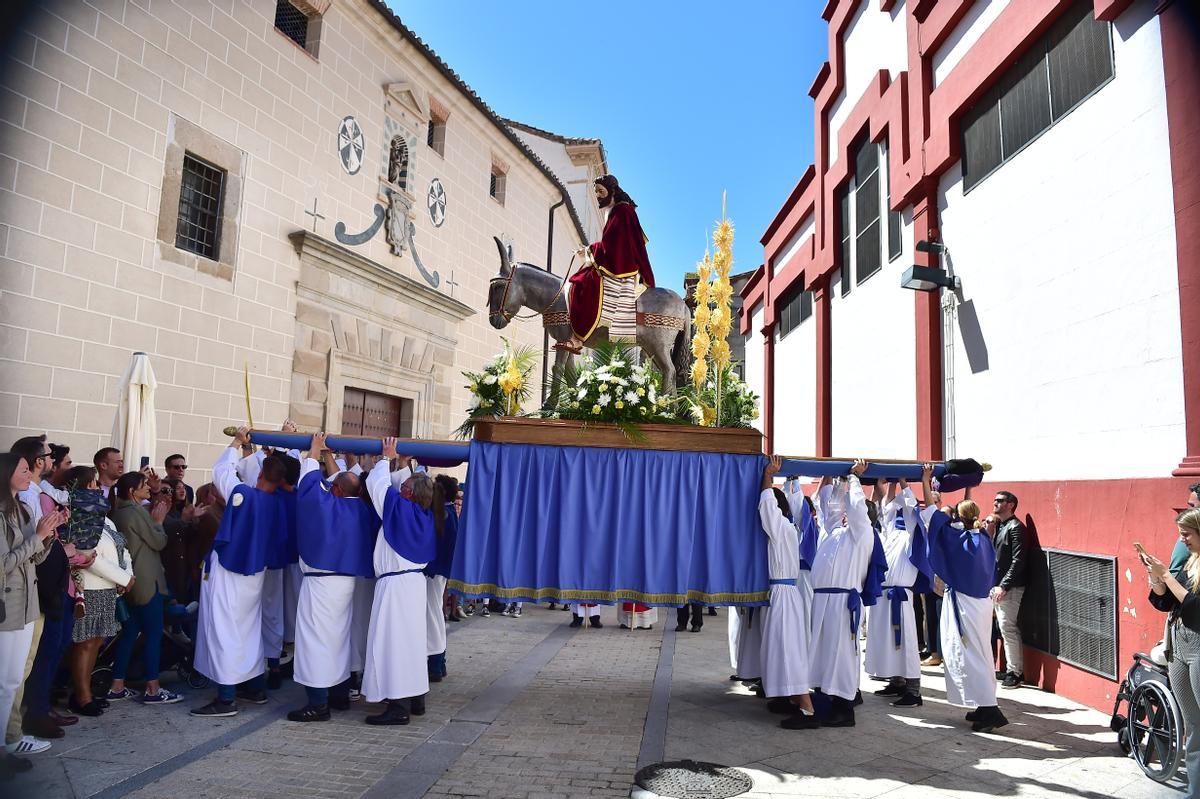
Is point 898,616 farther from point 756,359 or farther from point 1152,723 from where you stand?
point 756,359

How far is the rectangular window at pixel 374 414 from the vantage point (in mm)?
12469

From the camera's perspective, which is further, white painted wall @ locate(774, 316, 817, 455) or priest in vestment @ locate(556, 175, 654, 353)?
white painted wall @ locate(774, 316, 817, 455)

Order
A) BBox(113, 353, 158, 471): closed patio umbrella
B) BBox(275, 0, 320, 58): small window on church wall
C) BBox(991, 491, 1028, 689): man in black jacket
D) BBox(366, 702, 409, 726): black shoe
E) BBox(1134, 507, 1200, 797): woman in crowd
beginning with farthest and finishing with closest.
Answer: BBox(275, 0, 320, 58): small window on church wall < BBox(991, 491, 1028, 689): man in black jacket < BBox(113, 353, 158, 471): closed patio umbrella < BBox(366, 702, 409, 726): black shoe < BBox(1134, 507, 1200, 797): woman in crowd

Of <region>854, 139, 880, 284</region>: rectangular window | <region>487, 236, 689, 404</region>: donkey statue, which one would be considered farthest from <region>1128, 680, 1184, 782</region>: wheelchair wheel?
<region>854, 139, 880, 284</region>: rectangular window

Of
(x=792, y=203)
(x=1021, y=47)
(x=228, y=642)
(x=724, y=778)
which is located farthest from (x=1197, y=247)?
(x=792, y=203)

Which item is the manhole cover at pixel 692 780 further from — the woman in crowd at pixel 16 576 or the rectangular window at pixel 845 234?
the rectangular window at pixel 845 234

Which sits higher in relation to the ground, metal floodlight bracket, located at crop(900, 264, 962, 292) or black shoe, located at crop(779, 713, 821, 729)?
metal floodlight bracket, located at crop(900, 264, 962, 292)

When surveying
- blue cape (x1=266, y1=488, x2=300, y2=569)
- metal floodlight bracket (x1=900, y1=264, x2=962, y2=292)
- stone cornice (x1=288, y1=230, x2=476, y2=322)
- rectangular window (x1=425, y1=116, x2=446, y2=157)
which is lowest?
blue cape (x1=266, y1=488, x2=300, y2=569)

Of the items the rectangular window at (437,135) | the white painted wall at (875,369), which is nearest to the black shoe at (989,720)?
the white painted wall at (875,369)

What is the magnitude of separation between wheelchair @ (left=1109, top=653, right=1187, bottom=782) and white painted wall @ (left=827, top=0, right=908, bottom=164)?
9579 millimetres

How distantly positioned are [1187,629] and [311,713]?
593 cm

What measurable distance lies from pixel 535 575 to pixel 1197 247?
5643mm

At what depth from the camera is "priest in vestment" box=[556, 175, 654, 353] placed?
723 cm

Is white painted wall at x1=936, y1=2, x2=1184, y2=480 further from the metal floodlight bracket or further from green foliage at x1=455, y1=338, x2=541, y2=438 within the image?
green foliage at x1=455, y1=338, x2=541, y2=438
